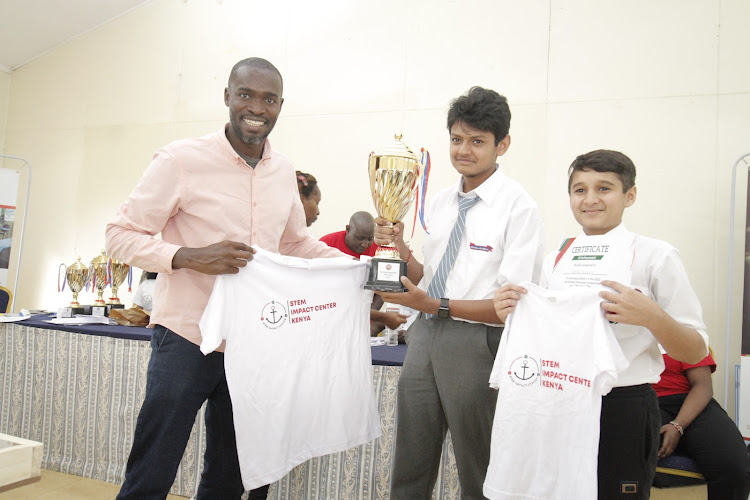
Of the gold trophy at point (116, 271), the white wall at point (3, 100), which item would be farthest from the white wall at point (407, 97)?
the gold trophy at point (116, 271)

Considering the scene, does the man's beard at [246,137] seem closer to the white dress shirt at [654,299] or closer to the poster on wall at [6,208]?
the white dress shirt at [654,299]

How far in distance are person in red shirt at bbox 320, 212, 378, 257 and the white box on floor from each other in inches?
99.9

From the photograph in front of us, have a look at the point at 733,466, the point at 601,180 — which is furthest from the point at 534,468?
the point at 733,466

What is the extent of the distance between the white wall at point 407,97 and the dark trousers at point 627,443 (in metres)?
3.16

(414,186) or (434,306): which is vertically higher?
(414,186)

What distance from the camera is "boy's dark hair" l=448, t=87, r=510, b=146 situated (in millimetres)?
1720

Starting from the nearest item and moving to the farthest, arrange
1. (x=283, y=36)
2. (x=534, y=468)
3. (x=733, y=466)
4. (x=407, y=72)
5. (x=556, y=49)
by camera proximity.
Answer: (x=534, y=468) < (x=733, y=466) < (x=556, y=49) < (x=407, y=72) < (x=283, y=36)

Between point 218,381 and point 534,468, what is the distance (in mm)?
1051

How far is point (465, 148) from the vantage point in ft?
5.78

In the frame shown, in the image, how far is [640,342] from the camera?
154 centimetres

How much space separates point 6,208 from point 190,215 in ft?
17.9

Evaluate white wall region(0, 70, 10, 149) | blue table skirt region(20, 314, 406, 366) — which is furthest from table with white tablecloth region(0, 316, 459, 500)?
white wall region(0, 70, 10, 149)

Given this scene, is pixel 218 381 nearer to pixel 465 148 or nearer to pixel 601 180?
pixel 465 148

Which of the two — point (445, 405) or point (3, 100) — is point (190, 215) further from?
point (3, 100)
